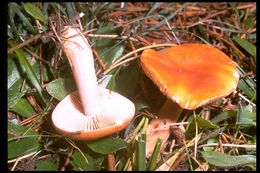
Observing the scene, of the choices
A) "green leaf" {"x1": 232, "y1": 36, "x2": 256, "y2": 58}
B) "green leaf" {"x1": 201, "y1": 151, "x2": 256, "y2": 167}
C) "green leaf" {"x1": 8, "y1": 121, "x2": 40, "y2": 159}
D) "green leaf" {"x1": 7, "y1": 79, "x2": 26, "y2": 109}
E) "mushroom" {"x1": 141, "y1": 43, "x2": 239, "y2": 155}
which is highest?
"green leaf" {"x1": 7, "y1": 79, "x2": 26, "y2": 109}

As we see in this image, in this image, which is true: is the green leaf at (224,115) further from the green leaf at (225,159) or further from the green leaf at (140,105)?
the green leaf at (140,105)

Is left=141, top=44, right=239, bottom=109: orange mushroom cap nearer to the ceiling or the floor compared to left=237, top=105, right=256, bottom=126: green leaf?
nearer to the ceiling

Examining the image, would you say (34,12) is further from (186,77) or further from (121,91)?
(186,77)

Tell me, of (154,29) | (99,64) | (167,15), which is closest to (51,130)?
(99,64)

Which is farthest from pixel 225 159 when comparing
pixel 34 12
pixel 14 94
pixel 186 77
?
pixel 34 12

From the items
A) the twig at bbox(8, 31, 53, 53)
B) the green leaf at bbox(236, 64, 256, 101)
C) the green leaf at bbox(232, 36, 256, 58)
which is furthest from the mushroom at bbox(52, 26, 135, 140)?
the green leaf at bbox(232, 36, 256, 58)

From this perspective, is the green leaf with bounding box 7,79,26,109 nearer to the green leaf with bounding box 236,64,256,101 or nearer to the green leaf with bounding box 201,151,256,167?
the green leaf with bounding box 201,151,256,167
